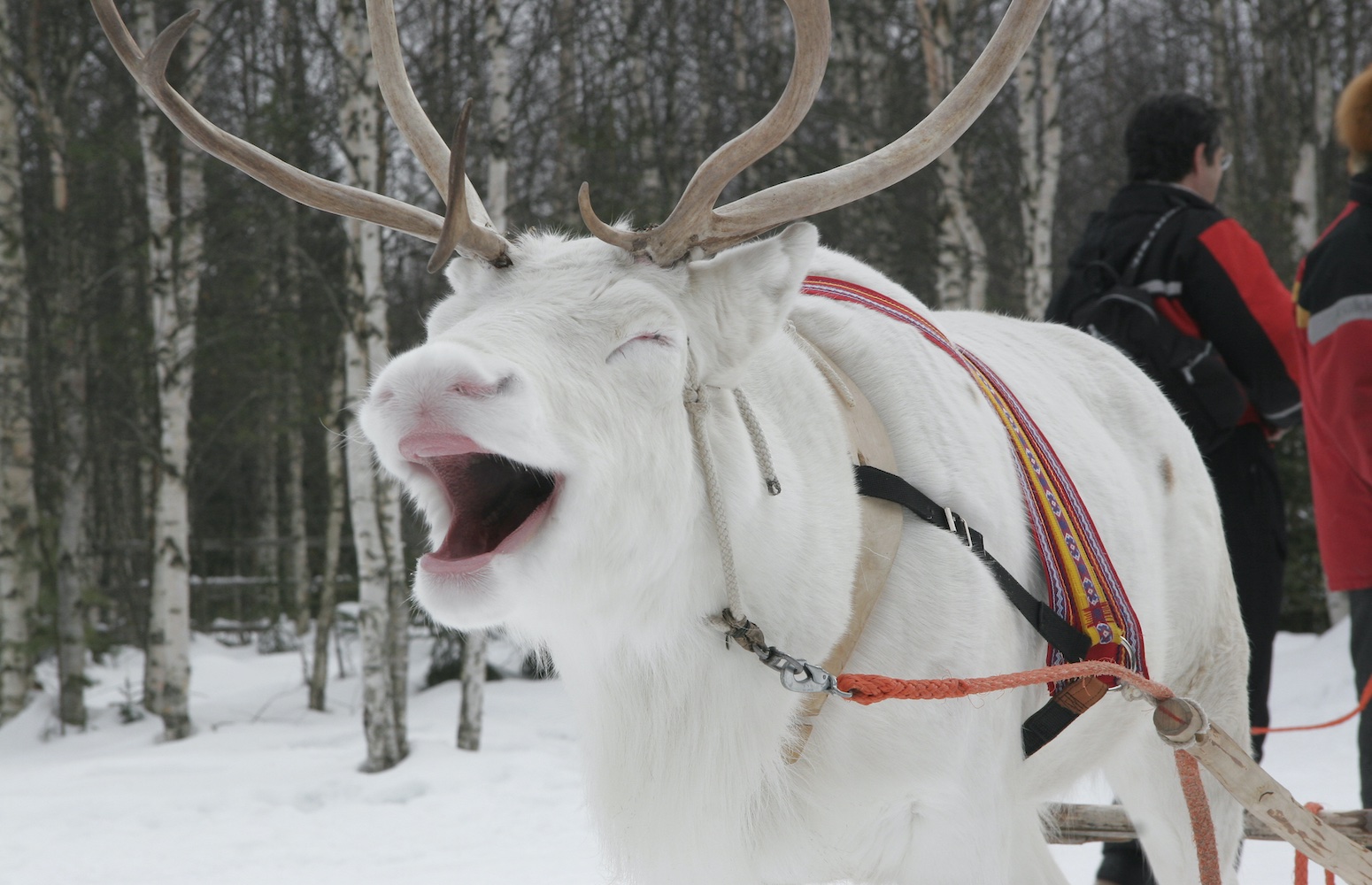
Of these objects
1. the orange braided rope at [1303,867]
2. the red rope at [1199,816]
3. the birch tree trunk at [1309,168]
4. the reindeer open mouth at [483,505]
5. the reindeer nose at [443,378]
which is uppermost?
the birch tree trunk at [1309,168]

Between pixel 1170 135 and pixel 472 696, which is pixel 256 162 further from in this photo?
pixel 472 696

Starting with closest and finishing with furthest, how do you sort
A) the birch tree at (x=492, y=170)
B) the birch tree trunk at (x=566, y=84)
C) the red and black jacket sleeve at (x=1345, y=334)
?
the red and black jacket sleeve at (x=1345, y=334) → the birch tree at (x=492, y=170) → the birch tree trunk at (x=566, y=84)

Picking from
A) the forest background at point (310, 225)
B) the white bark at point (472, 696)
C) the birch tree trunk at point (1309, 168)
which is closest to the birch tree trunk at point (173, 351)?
the forest background at point (310, 225)

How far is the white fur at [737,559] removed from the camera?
4.59ft

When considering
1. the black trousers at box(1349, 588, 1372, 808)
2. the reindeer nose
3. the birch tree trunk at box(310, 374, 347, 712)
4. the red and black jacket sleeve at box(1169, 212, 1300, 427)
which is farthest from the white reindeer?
the birch tree trunk at box(310, 374, 347, 712)

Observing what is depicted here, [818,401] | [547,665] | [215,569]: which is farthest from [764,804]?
[215,569]

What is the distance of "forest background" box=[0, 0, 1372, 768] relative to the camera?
7.26m

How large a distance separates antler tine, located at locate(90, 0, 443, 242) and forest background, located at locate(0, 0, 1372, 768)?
4525 mm

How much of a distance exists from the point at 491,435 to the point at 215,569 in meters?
18.4

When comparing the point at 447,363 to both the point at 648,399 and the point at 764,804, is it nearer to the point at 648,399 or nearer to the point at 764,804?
the point at 648,399

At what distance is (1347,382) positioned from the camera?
2.64m

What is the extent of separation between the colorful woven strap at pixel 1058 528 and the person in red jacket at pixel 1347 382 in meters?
0.91

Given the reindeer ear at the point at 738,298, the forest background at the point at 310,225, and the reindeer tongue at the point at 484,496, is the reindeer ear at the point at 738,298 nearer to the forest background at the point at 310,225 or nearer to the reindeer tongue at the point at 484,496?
the reindeer tongue at the point at 484,496

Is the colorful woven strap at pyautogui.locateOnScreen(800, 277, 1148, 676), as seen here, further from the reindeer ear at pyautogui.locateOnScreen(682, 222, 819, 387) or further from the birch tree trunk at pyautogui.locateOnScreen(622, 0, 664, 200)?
the birch tree trunk at pyautogui.locateOnScreen(622, 0, 664, 200)
